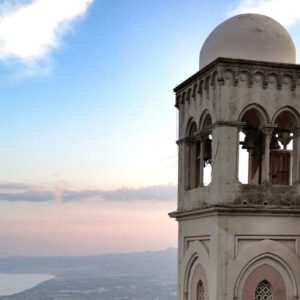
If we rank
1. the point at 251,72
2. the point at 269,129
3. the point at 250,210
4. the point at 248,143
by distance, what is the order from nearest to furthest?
the point at 250,210 < the point at 251,72 < the point at 269,129 < the point at 248,143

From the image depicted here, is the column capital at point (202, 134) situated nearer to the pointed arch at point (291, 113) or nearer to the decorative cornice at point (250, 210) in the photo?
the pointed arch at point (291, 113)

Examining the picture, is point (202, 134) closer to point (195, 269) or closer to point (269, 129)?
point (269, 129)

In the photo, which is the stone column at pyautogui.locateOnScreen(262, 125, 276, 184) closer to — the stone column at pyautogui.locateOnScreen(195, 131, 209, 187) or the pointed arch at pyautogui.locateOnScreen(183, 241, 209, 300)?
the stone column at pyautogui.locateOnScreen(195, 131, 209, 187)

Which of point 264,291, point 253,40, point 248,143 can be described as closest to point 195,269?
point 264,291

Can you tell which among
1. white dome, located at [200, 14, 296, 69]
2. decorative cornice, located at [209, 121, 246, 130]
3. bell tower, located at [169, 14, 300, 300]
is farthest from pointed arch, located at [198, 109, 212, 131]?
white dome, located at [200, 14, 296, 69]

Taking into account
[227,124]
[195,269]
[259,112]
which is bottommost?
[195,269]

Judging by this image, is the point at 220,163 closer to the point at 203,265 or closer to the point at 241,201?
the point at 241,201
